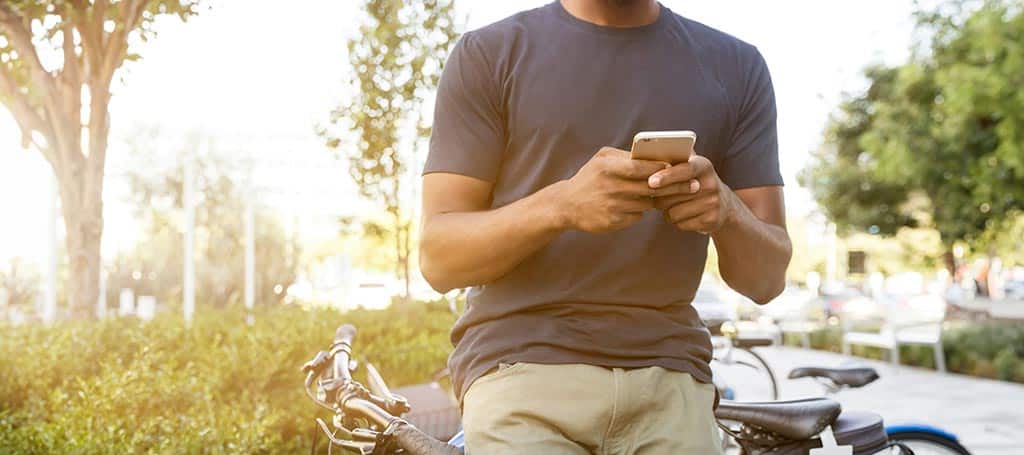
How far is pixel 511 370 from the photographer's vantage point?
1755 millimetres

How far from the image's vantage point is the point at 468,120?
1814mm

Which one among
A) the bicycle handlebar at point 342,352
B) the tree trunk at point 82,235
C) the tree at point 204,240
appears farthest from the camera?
the tree at point 204,240

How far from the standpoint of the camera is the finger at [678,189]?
1.54 m

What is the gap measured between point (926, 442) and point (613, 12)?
102 inches

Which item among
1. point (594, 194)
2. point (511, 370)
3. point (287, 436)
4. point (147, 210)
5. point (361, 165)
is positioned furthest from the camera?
point (147, 210)

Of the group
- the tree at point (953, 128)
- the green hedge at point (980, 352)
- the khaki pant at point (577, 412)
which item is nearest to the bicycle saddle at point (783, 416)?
the khaki pant at point (577, 412)

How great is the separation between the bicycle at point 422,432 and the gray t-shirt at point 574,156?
1.29 feet

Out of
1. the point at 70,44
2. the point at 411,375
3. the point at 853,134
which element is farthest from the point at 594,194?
the point at 853,134

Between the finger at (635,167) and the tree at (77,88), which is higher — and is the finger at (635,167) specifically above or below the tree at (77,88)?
below

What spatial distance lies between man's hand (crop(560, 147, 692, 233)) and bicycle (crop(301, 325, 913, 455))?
66 cm

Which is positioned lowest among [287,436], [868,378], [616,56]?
[287,436]

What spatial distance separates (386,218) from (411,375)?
660 centimetres

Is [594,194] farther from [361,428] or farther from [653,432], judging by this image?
[361,428]

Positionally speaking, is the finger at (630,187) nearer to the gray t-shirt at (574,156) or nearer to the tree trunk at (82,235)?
the gray t-shirt at (574,156)
